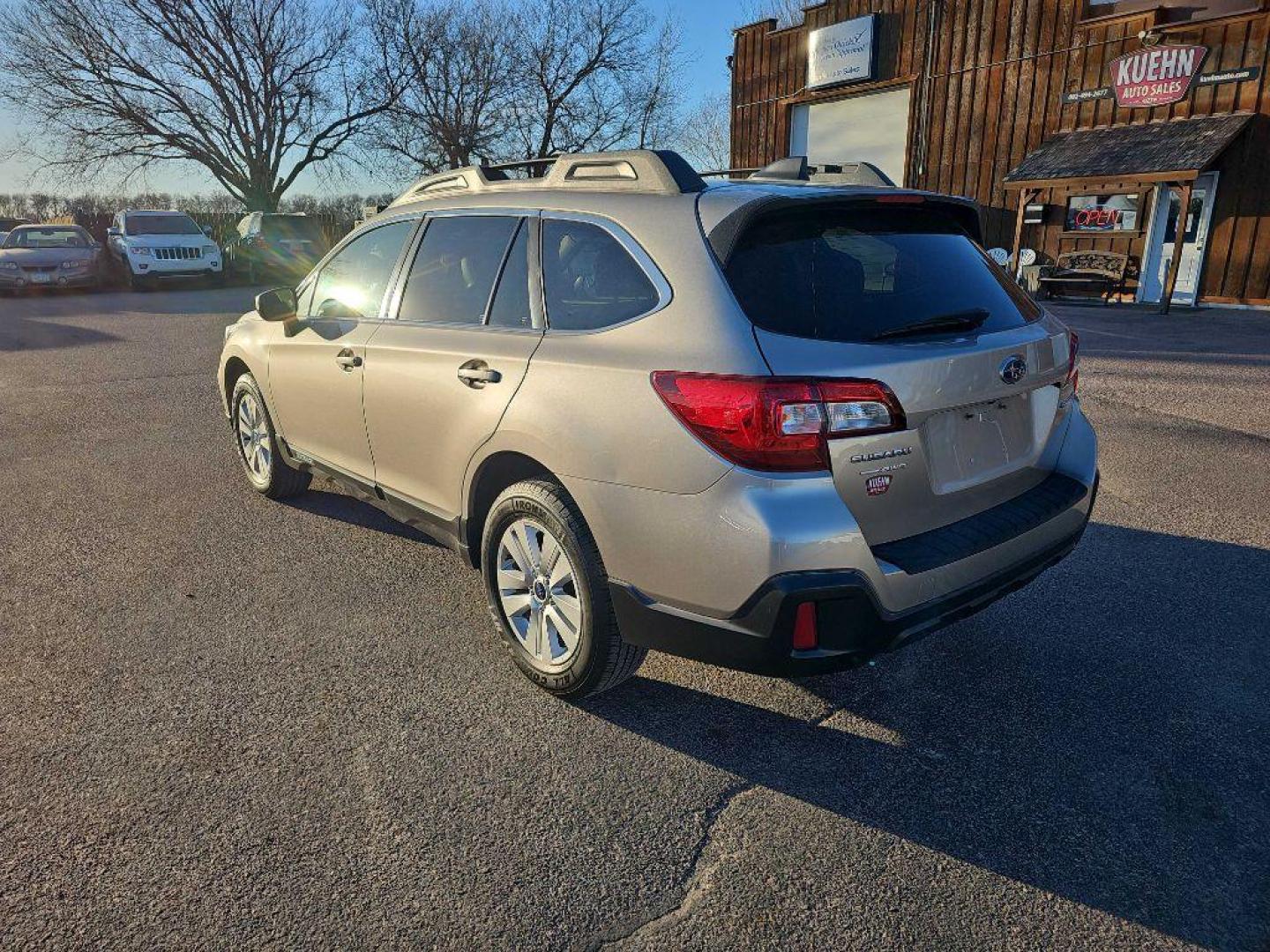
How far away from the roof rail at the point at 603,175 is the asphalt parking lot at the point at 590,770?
1784mm

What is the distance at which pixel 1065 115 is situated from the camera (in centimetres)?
1934

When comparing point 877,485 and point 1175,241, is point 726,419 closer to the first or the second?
point 877,485

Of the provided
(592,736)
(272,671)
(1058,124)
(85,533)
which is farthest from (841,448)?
(1058,124)

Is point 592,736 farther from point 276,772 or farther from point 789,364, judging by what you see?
point 789,364

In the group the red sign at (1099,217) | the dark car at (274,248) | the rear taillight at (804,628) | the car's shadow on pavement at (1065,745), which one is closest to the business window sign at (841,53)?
the red sign at (1099,217)

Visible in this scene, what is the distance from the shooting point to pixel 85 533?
189 inches

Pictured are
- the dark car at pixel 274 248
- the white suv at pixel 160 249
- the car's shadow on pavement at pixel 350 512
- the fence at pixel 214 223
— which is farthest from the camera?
the fence at pixel 214 223

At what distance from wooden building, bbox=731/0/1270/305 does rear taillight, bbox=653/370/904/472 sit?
16417 mm

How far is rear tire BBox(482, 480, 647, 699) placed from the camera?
2803mm

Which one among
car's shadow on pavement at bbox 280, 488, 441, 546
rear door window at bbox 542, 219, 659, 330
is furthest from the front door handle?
car's shadow on pavement at bbox 280, 488, 441, 546

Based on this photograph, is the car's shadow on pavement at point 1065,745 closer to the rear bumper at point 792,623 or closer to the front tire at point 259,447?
the rear bumper at point 792,623

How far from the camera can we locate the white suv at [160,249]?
20.9m

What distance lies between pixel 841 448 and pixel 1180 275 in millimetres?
19313

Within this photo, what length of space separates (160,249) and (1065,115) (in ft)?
70.7
